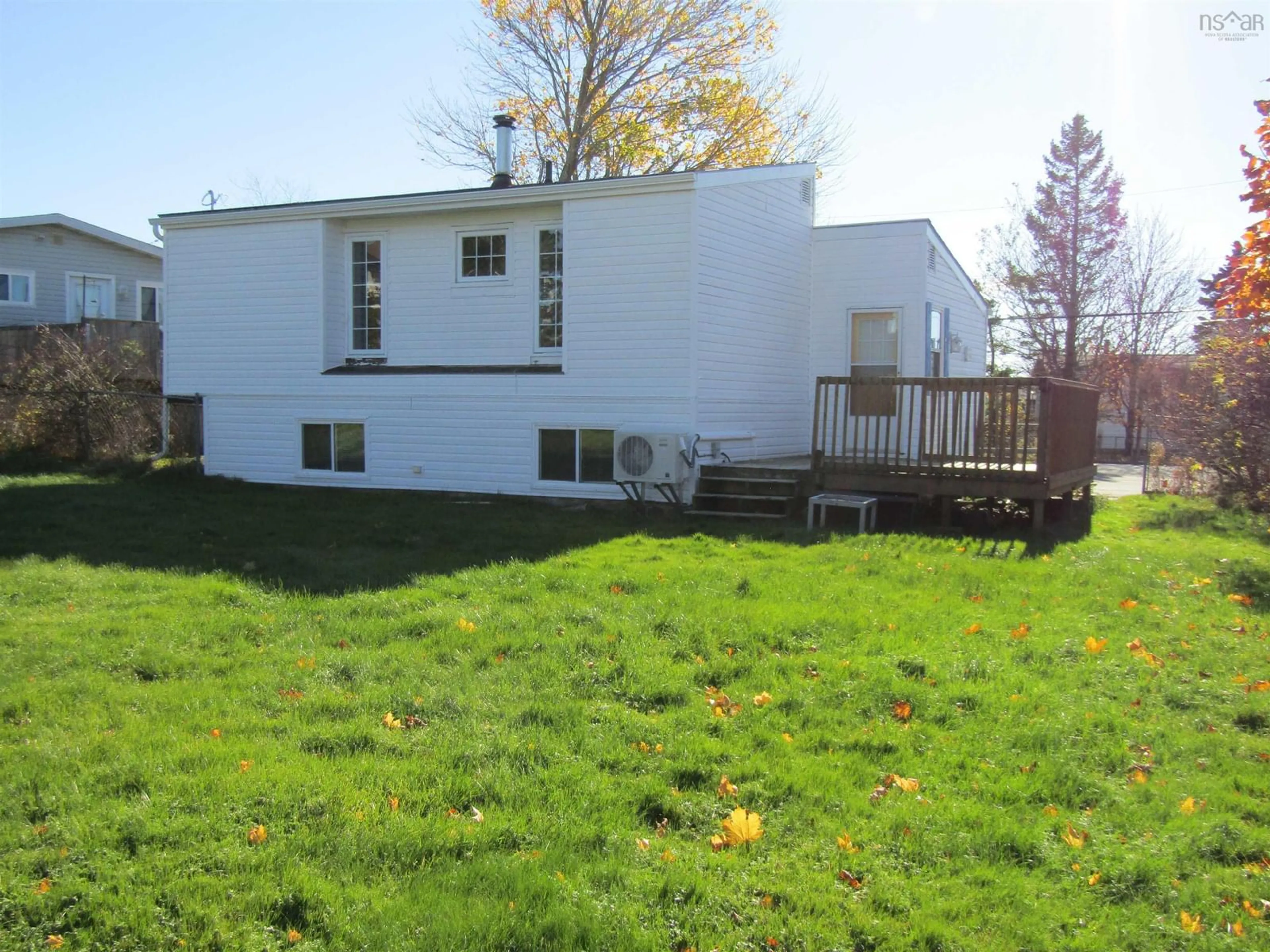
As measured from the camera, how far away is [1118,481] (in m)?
22.4

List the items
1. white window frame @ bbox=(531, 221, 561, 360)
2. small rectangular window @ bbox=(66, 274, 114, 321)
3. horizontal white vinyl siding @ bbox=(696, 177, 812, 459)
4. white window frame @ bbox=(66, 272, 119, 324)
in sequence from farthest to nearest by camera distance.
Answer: small rectangular window @ bbox=(66, 274, 114, 321)
white window frame @ bbox=(66, 272, 119, 324)
white window frame @ bbox=(531, 221, 561, 360)
horizontal white vinyl siding @ bbox=(696, 177, 812, 459)

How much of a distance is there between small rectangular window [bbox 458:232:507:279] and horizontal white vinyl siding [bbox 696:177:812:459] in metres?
3.17

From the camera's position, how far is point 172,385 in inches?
651

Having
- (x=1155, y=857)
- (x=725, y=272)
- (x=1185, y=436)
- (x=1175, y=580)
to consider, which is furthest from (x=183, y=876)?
(x=1185, y=436)

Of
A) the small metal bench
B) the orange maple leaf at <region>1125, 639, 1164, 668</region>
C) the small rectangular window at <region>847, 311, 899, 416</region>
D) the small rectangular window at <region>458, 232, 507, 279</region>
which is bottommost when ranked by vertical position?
the orange maple leaf at <region>1125, 639, 1164, 668</region>

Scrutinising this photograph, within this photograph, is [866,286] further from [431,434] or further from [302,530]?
[302,530]

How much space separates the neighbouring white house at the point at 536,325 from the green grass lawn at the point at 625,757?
17.3ft

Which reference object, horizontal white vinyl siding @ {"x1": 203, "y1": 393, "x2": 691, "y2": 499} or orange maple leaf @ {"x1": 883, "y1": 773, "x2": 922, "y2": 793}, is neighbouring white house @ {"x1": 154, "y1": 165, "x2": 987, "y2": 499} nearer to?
horizontal white vinyl siding @ {"x1": 203, "y1": 393, "x2": 691, "y2": 499}

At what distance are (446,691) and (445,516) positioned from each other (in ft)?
22.3

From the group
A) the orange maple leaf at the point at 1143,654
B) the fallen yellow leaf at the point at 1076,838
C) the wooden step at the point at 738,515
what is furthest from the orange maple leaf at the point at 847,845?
the wooden step at the point at 738,515

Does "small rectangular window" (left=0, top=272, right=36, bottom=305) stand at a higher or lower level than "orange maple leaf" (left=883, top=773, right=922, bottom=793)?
higher

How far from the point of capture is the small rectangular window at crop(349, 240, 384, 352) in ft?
50.4

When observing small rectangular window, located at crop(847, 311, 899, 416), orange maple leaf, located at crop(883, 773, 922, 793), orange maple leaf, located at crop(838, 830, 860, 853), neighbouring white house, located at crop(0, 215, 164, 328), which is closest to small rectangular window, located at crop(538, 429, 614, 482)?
small rectangular window, located at crop(847, 311, 899, 416)

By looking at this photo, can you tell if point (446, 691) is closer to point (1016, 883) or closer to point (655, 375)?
point (1016, 883)
